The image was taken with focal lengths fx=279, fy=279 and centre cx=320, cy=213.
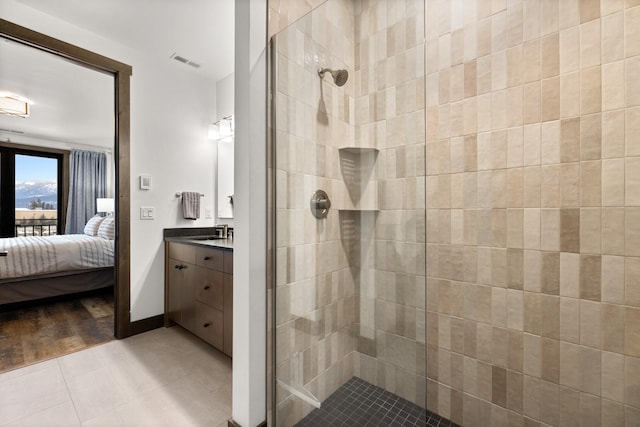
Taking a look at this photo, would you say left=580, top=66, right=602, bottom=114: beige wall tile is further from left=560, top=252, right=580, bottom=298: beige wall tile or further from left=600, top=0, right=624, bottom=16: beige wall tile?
left=560, top=252, right=580, bottom=298: beige wall tile

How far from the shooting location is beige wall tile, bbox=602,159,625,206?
1.04 metres

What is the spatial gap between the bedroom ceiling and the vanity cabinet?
1.75m

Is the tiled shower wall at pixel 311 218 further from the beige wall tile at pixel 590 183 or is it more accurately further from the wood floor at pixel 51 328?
the wood floor at pixel 51 328

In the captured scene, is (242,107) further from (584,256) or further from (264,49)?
(584,256)

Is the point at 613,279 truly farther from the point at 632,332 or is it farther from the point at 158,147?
the point at 158,147

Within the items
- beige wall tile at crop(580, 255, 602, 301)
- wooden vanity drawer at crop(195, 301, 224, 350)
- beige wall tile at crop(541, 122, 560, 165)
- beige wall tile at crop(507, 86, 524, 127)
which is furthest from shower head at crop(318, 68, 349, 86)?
wooden vanity drawer at crop(195, 301, 224, 350)

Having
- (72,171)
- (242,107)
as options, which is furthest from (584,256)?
(72,171)

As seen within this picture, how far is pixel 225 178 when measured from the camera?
300 cm

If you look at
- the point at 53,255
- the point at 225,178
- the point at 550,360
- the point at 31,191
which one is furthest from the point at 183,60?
the point at 31,191

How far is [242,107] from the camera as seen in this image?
1.28 meters

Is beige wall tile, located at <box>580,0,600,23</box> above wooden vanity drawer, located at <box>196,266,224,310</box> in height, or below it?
above

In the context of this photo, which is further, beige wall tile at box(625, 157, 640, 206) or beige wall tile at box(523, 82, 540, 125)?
beige wall tile at box(523, 82, 540, 125)

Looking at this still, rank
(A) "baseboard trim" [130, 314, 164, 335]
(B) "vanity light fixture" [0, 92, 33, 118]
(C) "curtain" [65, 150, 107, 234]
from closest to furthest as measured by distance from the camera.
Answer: (A) "baseboard trim" [130, 314, 164, 335]
(B) "vanity light fixture" [0, 92, 33, 118]
(C) "curtain" [65, 150, 107, 234]

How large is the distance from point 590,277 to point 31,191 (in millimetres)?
6555
